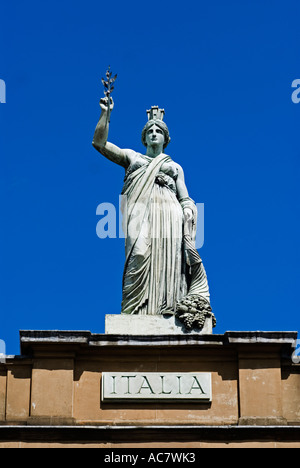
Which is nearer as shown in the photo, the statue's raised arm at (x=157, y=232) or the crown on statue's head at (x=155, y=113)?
the statue's raised arm at (x=157, y=232)

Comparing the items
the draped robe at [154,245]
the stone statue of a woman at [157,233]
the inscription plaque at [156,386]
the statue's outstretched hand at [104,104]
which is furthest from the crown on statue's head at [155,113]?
the inscription plaque at [156,386]

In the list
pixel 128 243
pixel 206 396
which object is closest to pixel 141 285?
pixel 128 243

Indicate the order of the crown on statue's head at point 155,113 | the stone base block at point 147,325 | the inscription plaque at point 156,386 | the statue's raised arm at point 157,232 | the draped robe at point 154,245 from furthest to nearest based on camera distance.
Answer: the crown on statue's head at point 155,113
the draped robe at point 154,245
the statue's raised arm at point 157,232
the stone base block at point 147,325
the inscription plaque at point 156,386

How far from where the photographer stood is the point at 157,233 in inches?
1089

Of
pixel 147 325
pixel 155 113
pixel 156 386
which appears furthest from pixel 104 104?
pixel 156 386

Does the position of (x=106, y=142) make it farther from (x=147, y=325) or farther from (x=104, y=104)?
(x=147, y=325)

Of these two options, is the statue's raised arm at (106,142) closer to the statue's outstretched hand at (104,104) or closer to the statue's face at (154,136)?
the statue's outstretched hand at (104,104)

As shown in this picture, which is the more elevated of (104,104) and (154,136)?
(104,104)

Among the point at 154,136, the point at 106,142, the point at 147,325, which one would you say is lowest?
the point at 147,325

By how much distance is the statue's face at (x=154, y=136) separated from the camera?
28.8m

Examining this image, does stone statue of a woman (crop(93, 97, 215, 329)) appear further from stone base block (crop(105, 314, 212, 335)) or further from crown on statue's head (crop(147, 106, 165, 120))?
stone base block (crop(105, 314, 212, 335))

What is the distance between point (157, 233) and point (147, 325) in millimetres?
2076

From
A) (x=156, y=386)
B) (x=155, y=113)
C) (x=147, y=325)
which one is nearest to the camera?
(x=156, y=386)
